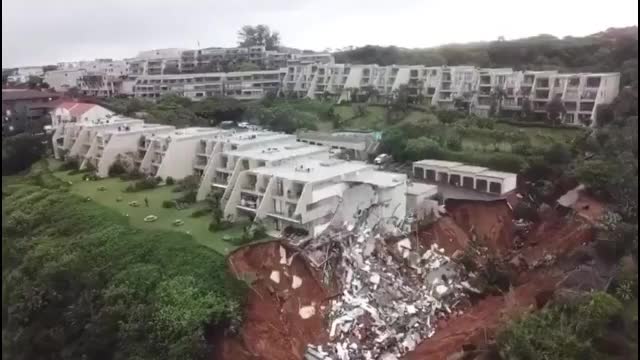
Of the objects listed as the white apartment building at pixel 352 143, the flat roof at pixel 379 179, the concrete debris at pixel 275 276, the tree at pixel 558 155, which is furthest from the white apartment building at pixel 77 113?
the tree at pixel 558 155

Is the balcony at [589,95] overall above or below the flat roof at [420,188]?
above

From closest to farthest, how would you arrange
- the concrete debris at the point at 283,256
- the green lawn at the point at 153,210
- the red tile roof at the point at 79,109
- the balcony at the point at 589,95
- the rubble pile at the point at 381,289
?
the rubble pile at the point at 381,289
the concrete debris at the point at 283,256
the green lawn at the point at 153,210
the balcony at the point at 589,95
the red tile roof at the point at 79,109

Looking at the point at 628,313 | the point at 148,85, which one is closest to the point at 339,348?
the point at 628,313

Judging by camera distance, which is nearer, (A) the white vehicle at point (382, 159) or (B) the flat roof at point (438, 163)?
(B) the flat roof at point (438, 163)

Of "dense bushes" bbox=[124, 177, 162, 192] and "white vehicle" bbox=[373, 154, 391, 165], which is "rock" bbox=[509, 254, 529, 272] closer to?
"white vehicle" bbox=[373, 154, 391, 165]

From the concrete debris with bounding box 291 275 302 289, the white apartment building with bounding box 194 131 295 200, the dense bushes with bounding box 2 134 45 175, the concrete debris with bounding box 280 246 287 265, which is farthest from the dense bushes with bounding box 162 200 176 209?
the dense bushes with bounding box 2 134 45 175

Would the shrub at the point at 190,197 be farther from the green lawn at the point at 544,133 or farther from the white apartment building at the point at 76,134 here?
the green lawn at the point at 544,133

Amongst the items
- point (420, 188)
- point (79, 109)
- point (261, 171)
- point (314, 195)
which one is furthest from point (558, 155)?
point (79, 109)

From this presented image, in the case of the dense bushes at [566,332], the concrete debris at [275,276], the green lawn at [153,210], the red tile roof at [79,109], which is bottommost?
the concrete debris at [275,276]
